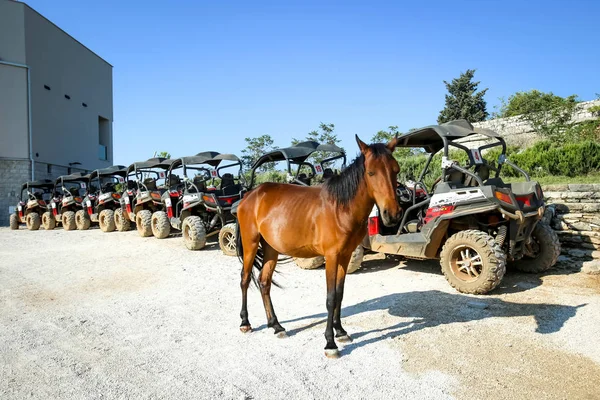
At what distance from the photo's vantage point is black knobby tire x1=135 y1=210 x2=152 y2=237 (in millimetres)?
11734

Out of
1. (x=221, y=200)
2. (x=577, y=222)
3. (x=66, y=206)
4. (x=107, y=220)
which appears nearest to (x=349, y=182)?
(x=577, y=222)

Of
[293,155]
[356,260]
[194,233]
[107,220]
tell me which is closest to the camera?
[356,260]

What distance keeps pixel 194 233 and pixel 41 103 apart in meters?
21.7

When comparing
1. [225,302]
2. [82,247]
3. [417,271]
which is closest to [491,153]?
[417,271]

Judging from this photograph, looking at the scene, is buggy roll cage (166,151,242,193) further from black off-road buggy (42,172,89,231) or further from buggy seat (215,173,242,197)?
black off-road buggy (42,172,89,231)

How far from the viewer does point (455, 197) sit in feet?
18.1

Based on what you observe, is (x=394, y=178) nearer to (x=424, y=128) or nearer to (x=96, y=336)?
(x=424, y=128)

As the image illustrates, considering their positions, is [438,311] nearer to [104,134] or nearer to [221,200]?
[221,200]

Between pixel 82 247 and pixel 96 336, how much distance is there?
7.92 meters

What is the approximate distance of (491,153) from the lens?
12172 mm

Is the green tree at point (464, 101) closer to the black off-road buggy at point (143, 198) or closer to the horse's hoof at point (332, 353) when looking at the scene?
the black off-road buggy at point (143, 198)

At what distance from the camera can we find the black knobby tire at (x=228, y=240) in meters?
8.76

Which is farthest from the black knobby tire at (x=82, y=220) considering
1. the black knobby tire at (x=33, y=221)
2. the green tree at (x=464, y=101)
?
the green tree at (x=464, y=101)

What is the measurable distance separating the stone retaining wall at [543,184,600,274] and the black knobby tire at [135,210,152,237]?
10334 millimetres
